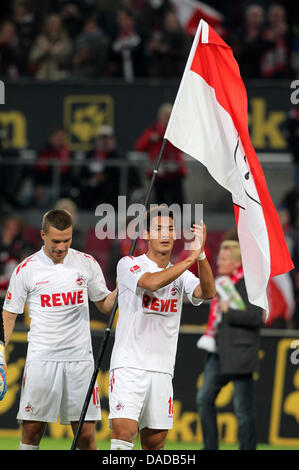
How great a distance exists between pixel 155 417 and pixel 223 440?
15.5ft

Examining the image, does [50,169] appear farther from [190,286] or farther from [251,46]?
[190,286]

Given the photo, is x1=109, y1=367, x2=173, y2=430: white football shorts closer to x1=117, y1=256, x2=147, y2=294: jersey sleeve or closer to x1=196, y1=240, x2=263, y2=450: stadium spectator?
x1=117, y1=256, x2=147, y2=294: jersey sleeve

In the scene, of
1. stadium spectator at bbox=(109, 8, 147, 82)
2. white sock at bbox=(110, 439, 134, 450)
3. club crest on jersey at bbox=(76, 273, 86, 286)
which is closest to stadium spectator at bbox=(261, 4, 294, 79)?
stadium spectator at bbox=(109, 8, 147, 82)

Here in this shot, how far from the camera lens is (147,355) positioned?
8.34m

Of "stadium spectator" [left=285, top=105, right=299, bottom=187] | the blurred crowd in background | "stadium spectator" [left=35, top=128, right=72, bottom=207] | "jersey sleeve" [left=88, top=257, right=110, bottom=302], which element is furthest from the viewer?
the blurred crowd in background

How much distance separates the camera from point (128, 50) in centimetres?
1889

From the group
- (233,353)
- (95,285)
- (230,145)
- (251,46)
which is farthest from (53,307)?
(251,46)

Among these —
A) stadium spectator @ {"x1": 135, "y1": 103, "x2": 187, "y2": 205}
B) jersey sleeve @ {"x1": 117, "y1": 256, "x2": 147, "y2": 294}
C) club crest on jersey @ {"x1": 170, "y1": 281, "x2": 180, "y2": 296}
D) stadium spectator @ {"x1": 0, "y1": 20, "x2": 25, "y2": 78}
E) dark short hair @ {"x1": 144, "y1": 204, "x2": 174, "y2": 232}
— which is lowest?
club crest on jersey @ {"x1": 170, "y1": 281, "x2": 180, "y2": 296}

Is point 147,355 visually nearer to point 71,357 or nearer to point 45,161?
point 71,357

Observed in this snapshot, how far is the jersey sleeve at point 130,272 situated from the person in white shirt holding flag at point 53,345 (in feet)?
2.13

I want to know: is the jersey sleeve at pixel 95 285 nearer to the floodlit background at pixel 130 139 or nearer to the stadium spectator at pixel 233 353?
the stadium spectator at pixel 233 353

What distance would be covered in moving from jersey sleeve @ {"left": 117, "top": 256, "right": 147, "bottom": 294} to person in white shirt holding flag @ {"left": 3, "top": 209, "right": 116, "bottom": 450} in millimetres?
648

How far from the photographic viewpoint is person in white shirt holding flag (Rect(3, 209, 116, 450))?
8.87 metres
